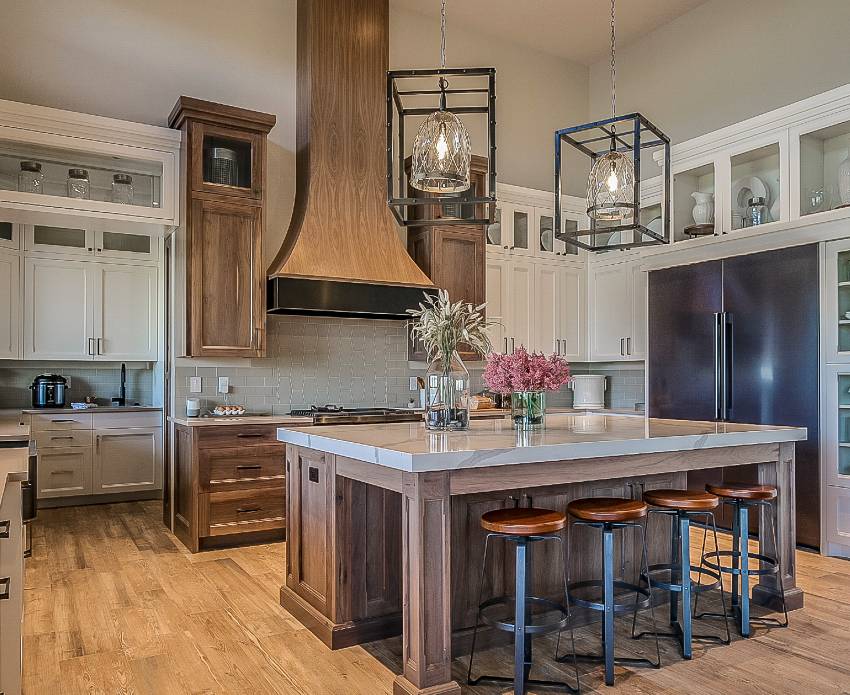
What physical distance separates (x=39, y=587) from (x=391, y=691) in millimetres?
2338

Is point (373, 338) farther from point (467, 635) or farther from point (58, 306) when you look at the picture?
point (467, 635)

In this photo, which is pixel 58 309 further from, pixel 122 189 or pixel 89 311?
pixel 122 189

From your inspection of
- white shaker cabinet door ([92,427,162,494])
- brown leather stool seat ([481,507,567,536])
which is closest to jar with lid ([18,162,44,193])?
white shaker cabinet door ([92,427,162,494])

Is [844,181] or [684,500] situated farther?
[844,181]

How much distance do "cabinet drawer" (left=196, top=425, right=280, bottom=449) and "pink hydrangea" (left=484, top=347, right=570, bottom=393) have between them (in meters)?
2.14

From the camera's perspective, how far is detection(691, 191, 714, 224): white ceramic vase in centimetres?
547

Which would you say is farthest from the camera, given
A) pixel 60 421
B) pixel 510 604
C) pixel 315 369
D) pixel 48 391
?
pixel 48 391

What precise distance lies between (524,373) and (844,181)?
284cm

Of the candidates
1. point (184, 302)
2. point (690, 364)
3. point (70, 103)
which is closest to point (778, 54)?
point (690, 364)

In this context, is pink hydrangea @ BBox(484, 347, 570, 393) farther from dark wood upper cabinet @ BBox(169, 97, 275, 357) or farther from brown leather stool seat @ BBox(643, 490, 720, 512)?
dark wood upper cabinet @ BBox(169, 97, 275, 357)

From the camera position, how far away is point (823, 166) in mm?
4707

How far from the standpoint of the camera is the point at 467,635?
292 cm

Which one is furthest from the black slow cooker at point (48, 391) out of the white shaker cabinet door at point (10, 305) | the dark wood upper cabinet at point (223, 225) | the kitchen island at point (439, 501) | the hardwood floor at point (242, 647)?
the kitchen island at point (439, 501)

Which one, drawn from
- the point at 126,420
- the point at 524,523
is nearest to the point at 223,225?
the point at 126,420
